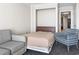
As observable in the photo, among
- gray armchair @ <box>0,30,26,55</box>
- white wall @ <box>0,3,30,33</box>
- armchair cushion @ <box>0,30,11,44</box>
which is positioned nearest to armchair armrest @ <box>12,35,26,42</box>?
gray armchair @ <box>0,30,26,55</box>

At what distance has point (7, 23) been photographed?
10.3ft

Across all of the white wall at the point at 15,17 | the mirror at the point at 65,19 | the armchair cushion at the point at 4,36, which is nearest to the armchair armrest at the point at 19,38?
the armchair cushion at the point at 4,36

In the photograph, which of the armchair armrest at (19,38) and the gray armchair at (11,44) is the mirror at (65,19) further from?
→ the gray armchair at (11,44)

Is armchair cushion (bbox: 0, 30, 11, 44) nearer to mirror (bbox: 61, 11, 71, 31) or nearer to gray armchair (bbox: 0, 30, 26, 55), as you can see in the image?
gray armchair (bbox: 0, 30, 26, 55)

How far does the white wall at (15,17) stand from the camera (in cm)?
297

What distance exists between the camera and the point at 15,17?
3625mm

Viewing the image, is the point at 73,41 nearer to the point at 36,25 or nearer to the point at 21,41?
the point at 21,41

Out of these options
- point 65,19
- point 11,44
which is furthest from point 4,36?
point 65,19

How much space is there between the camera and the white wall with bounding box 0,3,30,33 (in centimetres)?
297

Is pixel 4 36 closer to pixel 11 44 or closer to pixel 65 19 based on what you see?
pixel 11 44

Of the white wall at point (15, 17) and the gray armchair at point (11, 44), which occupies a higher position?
the white wall at point (15, 17)

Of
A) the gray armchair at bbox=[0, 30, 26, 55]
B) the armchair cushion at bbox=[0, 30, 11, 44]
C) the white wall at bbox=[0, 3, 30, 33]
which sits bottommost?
the gray armchair at bbox=[0, 30, 26, 55]
